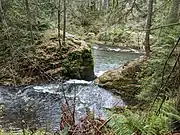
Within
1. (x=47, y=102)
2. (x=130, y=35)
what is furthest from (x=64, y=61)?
(x=130, y=35)

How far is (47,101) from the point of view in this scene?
11.6 metres

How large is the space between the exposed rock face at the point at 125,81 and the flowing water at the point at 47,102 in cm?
32

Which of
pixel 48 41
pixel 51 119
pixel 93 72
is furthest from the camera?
pixel 48 41

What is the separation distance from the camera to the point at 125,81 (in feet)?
40.5

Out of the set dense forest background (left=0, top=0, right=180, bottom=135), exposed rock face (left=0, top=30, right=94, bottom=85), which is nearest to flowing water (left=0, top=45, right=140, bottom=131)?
exposed rock face (left=0, top=30, right=94, bottom=85)

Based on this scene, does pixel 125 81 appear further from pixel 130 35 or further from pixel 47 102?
pixel 130 35

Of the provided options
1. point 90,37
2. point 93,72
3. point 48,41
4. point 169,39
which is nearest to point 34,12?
point 48,41

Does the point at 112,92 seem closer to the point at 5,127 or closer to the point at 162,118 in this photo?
the point at 5,127

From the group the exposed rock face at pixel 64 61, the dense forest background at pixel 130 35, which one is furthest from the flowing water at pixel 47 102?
the dense forest background at pixel 130 35

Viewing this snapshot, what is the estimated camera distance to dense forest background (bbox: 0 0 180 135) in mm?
3156

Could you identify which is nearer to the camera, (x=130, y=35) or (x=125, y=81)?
(x=125, y=81)

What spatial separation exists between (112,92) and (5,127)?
4.60 meters

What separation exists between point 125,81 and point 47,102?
3.09 metres

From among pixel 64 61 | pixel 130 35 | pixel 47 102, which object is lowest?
pixel 47 102
